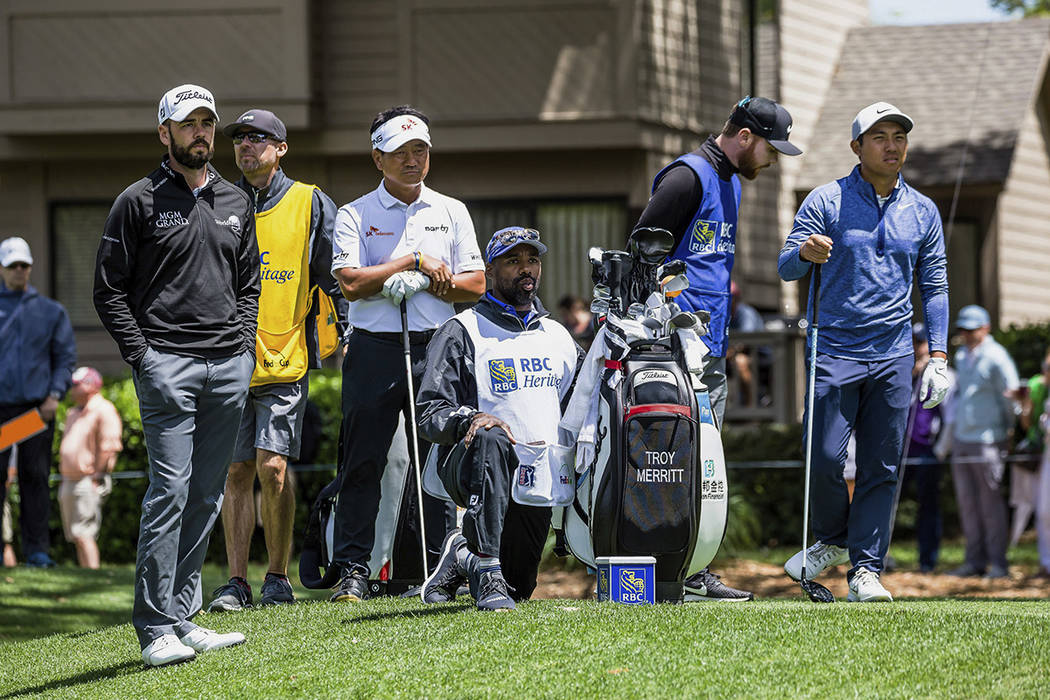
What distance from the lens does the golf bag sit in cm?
826

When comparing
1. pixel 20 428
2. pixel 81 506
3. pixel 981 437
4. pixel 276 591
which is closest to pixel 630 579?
pixel 276 591

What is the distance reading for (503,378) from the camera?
738cm

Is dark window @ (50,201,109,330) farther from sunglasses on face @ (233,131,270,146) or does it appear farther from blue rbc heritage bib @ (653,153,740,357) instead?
blue rbc heritage bib @ (653,153,740,357)

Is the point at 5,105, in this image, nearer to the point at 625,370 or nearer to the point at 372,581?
the point at 372,581

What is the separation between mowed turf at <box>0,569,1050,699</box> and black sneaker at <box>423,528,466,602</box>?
0.14m

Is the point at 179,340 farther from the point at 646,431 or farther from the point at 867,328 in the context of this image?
the point at 867,328

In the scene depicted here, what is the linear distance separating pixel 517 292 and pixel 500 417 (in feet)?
2.02

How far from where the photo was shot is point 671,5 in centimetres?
1805

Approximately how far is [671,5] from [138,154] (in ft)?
20.6

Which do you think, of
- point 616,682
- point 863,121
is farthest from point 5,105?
point 616,682

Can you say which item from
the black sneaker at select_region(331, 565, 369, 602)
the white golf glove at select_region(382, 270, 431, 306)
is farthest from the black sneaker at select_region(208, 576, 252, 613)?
the white golf glove at select_region(382, 270, 431, 306)

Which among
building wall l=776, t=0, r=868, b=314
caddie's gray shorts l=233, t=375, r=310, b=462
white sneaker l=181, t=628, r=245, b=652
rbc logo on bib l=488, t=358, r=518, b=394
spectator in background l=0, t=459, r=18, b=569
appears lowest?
spectator in background l=0, t=459, r=18, b=569

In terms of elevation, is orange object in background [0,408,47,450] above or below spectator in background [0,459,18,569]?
above

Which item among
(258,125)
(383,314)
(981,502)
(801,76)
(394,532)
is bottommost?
(981,502)
